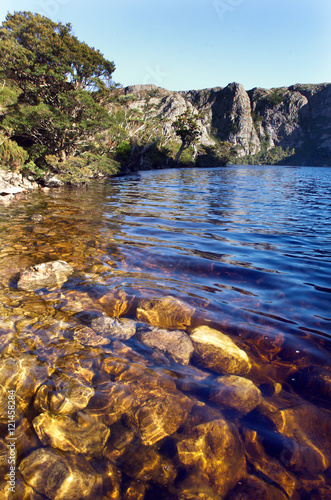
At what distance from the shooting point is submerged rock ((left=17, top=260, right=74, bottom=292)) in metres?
4.84

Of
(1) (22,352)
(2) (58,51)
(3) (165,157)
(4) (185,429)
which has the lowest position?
(4) (185,429)

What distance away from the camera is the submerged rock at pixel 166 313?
409cm

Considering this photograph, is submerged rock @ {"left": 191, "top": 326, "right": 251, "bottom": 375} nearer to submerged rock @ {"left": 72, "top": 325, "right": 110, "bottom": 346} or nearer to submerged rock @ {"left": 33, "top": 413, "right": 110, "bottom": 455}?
submerged rock @ {"left": 72, "top": 325, "right": 110, "bottom": 346}

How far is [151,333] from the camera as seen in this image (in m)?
3.78

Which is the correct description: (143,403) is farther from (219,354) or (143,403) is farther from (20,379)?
(20,379)

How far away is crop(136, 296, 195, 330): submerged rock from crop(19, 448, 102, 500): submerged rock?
2.05 m

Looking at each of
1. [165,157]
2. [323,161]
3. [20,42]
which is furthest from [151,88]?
[20,42]

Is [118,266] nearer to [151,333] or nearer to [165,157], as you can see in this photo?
[151,333]

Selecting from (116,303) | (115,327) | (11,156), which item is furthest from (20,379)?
(11,156)

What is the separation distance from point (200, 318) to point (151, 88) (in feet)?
559

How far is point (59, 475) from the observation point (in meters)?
2.11

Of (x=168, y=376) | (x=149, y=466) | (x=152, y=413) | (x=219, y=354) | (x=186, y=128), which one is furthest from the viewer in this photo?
(x=186, y=128)

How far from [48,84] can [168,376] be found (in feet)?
96.1

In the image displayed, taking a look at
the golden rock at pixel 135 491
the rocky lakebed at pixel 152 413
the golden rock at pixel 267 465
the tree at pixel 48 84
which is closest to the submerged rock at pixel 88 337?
Result: the rocky lakebed at pixel 152 413
